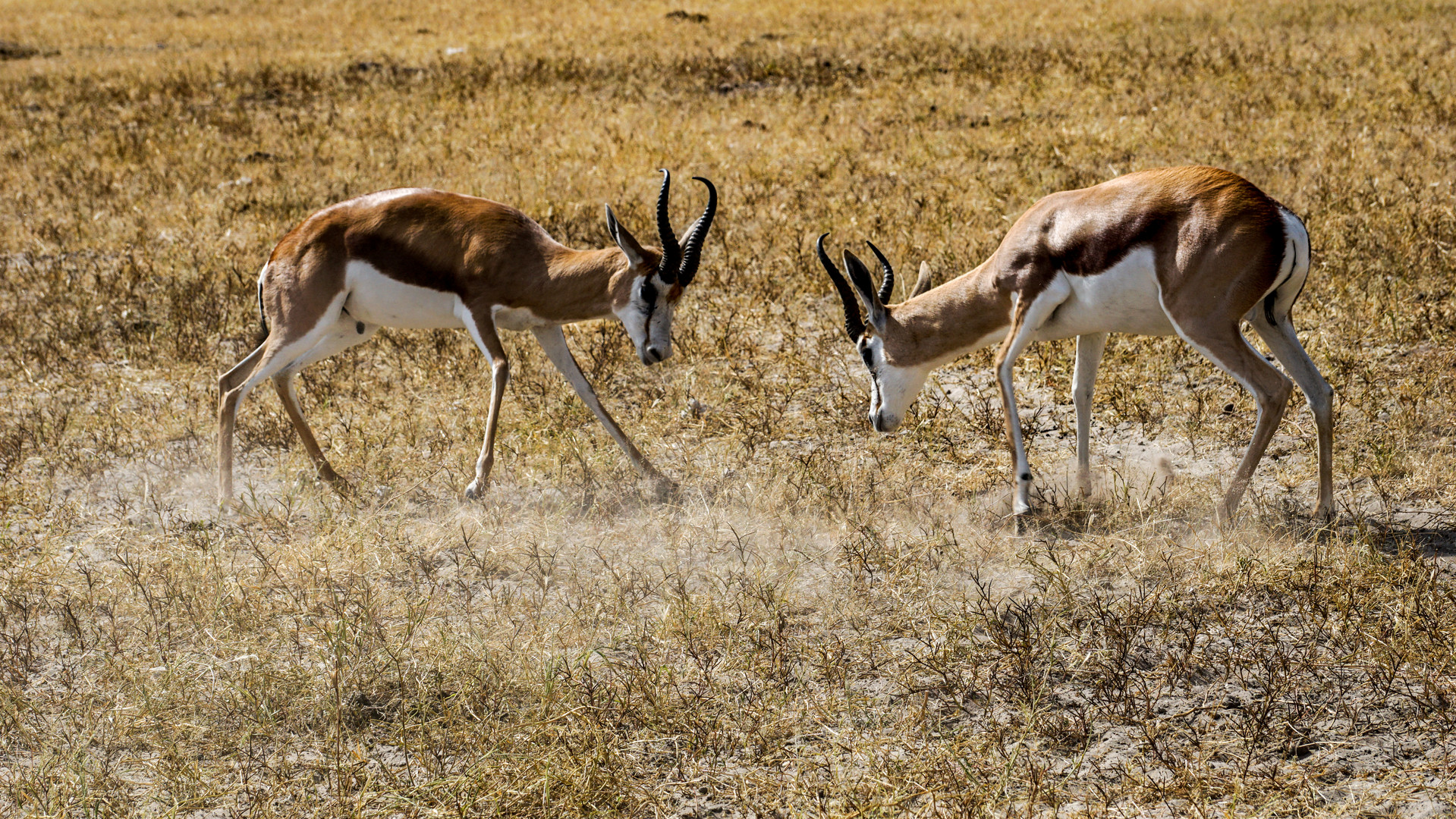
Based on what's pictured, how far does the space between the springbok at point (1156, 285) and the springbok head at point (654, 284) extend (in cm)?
70

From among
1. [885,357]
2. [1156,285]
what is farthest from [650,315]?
[1156,285]

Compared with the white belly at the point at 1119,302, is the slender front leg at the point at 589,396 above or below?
below

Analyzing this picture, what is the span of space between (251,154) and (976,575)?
1194 cm

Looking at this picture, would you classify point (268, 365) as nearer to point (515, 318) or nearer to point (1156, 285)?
point (515, 318)

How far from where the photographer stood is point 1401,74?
1473 centimetres

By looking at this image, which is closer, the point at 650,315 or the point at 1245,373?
the point at 1245,373

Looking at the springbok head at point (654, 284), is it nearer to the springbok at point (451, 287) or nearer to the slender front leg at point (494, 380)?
the springbok at point (451, 287)

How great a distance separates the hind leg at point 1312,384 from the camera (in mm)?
5551

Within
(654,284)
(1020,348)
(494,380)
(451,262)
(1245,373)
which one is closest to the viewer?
(1245,373)

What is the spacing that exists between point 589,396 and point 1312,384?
11.6 ft

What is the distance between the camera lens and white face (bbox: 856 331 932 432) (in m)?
6.41

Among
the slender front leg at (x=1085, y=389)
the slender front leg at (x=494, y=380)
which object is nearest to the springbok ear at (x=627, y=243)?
the slender front leg at (x=494, y=380)

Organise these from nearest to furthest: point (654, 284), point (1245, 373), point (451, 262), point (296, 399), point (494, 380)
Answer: point (1245, 373) → point (654, 284) → point (494, 380) → point (451, 262) → point (296, 399)

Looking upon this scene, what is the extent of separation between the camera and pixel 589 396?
6.69 meters
